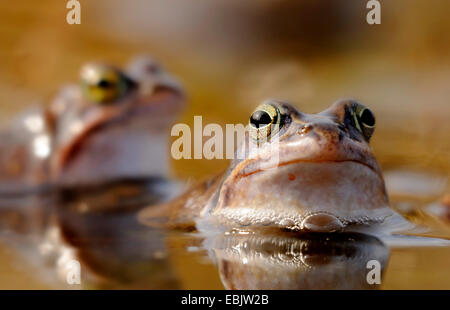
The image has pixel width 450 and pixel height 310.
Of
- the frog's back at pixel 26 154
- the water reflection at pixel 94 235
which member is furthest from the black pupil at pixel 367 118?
the frog's back at pixel 26 154

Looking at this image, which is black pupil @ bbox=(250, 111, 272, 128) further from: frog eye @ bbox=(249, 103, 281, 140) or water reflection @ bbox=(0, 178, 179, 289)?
water reflection @ bbox=(0, 178, 179, 289)

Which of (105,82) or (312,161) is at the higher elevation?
(105,82)

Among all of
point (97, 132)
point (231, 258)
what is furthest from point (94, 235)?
point (97, 132)

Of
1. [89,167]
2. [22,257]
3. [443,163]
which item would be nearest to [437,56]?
[443,163]

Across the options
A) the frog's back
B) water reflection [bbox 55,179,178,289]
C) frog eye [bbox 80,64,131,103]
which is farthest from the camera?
the frog's back

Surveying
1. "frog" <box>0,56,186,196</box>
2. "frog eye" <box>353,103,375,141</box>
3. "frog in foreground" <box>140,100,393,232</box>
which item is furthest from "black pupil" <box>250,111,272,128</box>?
"frog" <box>0,56,186,196</box>

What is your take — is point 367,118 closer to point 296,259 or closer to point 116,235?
point 296,259
